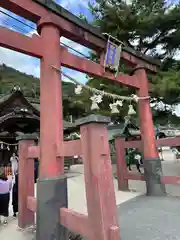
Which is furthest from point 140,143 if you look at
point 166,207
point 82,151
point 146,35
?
point 146,35

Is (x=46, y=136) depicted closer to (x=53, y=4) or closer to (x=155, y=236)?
(x=155, y=236)

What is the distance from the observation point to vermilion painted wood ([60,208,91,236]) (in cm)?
237

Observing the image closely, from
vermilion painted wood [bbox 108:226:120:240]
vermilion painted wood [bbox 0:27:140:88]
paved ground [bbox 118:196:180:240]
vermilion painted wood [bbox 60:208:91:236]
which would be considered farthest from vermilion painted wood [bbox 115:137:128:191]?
vermilion painted wood [bbox 108:226:120:240]

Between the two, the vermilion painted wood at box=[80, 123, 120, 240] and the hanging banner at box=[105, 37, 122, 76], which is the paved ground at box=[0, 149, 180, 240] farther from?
the hanging banner at box=[105, 37, 122, 76]

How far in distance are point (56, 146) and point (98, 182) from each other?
1310mm

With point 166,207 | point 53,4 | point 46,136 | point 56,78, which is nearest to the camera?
point 46,136

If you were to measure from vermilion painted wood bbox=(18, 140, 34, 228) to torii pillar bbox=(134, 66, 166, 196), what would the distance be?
3.22 m

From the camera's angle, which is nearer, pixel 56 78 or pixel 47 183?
pixel 47 183

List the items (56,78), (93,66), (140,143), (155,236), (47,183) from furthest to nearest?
(140,143), (93,66), (56,78), (47,183), (155,236)

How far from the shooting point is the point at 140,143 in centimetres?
615

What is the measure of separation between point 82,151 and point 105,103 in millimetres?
6968

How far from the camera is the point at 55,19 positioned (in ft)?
12.9

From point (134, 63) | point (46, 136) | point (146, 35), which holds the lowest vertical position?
point (46, 136)

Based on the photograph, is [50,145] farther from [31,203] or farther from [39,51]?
[39,51]
